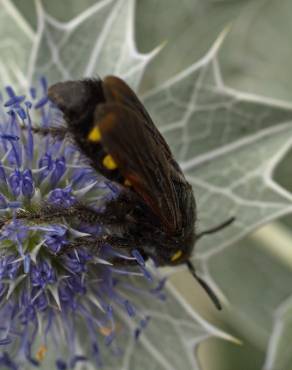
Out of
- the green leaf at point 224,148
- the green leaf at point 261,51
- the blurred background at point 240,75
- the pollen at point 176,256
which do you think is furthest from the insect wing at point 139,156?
the green leaf at point 261,51

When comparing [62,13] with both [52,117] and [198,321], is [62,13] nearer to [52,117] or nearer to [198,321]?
[52,117]

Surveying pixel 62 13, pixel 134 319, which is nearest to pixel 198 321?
pixel 134 319

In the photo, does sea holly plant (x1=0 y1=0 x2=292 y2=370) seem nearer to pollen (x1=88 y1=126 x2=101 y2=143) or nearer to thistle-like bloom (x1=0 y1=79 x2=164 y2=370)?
thistle-like bloom (x1=0 y1=79 x2=164 y2=370)

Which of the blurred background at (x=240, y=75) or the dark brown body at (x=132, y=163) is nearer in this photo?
the dark brown body at (x=132, y=163)

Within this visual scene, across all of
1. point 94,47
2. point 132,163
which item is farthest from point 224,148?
point 132,163

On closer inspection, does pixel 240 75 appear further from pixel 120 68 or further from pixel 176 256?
pixel 176 256

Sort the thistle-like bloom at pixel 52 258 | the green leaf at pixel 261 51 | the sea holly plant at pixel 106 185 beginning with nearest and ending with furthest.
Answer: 1. the thistle-like bloom at pixel 52 258
2. the sea holly plant at pixel 106 185
3. the green leaf at pixel 261 51

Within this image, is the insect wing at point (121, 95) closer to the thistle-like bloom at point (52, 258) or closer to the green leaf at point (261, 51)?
the thistle-like bloom at point (52, 258)

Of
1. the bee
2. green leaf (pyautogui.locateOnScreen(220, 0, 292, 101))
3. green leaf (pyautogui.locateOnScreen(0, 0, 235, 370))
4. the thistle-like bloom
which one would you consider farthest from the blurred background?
the bee
